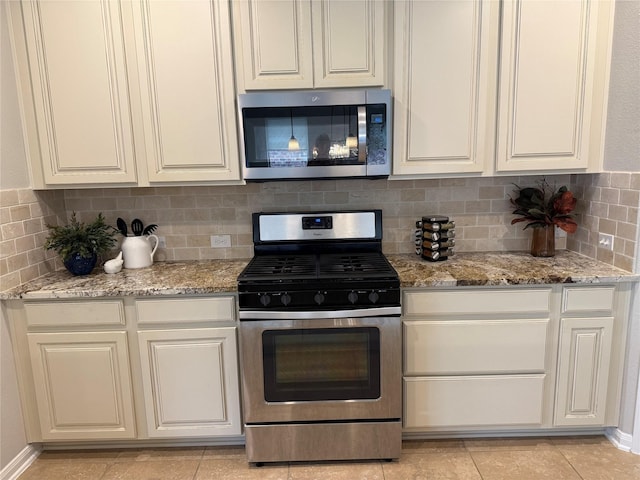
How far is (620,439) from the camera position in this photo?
2.19m

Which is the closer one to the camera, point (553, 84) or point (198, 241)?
point (553, 84)

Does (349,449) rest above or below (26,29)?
below

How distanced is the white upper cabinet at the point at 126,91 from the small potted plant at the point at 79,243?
245mm

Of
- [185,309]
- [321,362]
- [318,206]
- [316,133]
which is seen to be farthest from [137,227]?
[321,362]

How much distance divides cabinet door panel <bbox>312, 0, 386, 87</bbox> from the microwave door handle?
0.19 m

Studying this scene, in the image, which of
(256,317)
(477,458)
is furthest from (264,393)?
(477,458)

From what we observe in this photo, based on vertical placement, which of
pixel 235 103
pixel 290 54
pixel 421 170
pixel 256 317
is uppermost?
pixel 290 54

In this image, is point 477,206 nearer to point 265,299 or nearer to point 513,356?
point 513,356

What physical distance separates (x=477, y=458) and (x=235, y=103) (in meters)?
2.20

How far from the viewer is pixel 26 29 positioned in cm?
211

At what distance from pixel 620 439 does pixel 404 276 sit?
141 cm

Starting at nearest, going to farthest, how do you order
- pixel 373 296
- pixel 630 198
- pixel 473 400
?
1. pixel 373 296
2. pixel 630 198
3. pixel 473 400

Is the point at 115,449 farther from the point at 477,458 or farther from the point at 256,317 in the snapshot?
the point at 477,458

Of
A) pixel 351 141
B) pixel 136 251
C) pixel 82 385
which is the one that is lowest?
pixel 82 385
